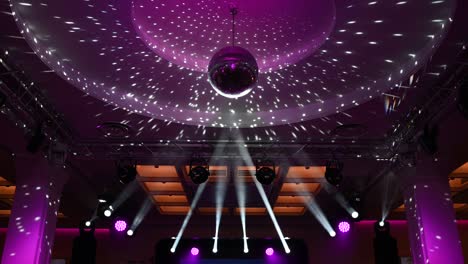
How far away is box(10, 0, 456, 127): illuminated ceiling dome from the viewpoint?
3.50 meters

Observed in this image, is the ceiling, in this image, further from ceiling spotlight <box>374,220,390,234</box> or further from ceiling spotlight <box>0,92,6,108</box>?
ceiling spotlight <box>374,220,390,234</box>

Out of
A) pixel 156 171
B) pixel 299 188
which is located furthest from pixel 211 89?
pixel 299 188

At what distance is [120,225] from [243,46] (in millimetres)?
6373

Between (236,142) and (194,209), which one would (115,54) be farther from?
(194,209)

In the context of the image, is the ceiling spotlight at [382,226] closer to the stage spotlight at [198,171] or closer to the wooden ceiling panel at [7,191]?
the stage spotlight at [198,171]

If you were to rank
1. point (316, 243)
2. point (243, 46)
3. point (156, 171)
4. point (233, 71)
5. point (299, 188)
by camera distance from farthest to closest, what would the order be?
point (316, 243), point (299, 188), point (156, 171), point (243, 46), point (233, 71)

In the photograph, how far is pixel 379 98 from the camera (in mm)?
4707

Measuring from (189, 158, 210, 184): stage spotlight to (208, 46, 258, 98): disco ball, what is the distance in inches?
111

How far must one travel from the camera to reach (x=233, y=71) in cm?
316

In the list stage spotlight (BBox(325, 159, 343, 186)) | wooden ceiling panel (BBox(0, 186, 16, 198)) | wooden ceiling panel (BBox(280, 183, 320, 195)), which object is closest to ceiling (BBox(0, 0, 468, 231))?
stage spotlight (BBox(325, 159, 343, 186))

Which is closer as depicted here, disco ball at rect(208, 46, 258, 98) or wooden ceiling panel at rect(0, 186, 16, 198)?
disco ball at rect(208, 46, 258, 98)

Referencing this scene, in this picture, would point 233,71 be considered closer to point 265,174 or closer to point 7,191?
point 265,174

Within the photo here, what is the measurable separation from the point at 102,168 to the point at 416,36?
5035 millimetres

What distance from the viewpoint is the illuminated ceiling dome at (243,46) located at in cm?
350
